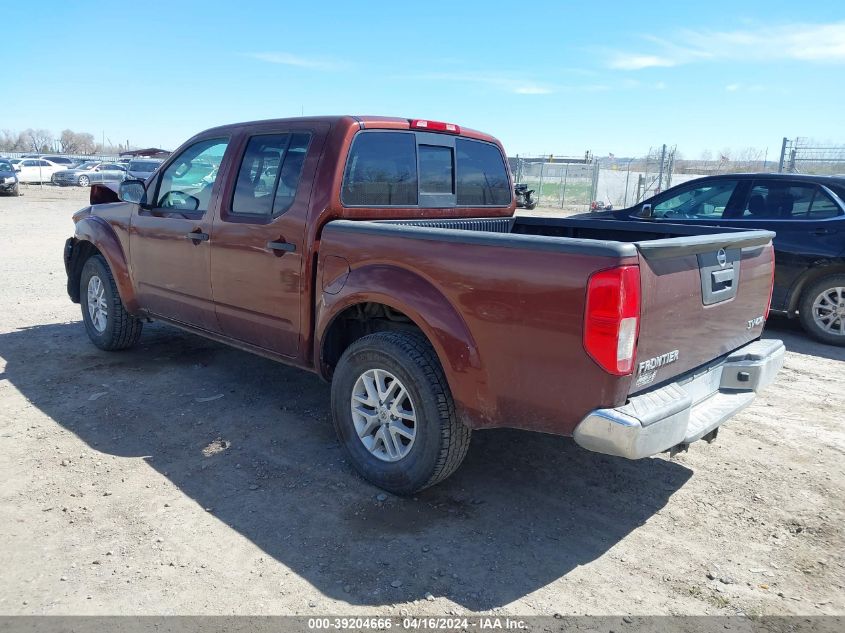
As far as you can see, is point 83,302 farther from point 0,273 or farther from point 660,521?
point 660,521

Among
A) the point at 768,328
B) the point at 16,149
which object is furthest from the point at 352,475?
the point at 16,149

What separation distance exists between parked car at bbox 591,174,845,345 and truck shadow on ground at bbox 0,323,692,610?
13.3ft

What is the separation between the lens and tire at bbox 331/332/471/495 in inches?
131

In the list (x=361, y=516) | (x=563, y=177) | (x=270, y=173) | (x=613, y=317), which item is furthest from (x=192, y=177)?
(x=563, y=177)

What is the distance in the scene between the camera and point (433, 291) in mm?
3273

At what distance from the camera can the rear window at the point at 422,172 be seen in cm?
409

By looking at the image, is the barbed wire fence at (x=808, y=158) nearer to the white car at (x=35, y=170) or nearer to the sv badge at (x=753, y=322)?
the sv badge at (x=753, y=322)

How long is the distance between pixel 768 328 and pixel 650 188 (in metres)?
16.7

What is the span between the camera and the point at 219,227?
178 inches

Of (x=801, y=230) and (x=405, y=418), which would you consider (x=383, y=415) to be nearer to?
(x=405, y=418)

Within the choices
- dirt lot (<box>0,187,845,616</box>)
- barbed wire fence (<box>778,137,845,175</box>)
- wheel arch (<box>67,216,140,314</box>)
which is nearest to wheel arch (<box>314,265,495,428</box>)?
dirt lot (<box>0,187,845,616</box>)

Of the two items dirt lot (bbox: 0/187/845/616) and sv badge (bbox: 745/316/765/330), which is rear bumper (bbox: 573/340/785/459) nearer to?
sv badge (bbox: 745/316/765/330)

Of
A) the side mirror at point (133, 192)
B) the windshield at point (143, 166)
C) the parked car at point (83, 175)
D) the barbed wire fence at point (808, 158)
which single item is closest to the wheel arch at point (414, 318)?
the side mirror at point (133, 192)

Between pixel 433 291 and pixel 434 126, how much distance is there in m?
1.75
